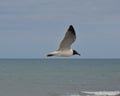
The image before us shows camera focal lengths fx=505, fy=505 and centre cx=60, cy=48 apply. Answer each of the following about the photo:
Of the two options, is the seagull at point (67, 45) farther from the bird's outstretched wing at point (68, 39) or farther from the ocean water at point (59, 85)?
the ocean water at point (59, 85)

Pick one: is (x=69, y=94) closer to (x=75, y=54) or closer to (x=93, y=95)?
(x=93, y=95)

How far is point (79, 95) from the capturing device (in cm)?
5612

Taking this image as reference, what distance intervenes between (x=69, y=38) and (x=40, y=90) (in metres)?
45.5

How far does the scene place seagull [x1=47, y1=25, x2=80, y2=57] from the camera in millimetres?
18873

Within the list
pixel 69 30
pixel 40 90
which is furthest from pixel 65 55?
pixel 40 90

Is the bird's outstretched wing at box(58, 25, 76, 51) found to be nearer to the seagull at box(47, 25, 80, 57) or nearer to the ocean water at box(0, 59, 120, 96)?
the seagull at box(47, 25, 80, 57)

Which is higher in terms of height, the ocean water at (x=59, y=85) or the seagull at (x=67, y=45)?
the seagull at (x=67, y=45)

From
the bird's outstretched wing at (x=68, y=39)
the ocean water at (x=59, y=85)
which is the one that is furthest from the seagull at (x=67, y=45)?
the ocean water at (x=59, y=85)

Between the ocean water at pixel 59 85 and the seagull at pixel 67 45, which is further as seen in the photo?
the ocean water at pixel 59 85

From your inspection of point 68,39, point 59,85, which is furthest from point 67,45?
point 59,85

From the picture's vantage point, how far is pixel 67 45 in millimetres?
→ 19875

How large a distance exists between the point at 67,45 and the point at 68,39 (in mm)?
593

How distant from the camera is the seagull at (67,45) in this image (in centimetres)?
1887

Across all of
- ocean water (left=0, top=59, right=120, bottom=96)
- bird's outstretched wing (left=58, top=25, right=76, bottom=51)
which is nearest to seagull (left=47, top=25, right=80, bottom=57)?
bird's outstretched wing (left=58, top=25, right=76, bottom=51)
